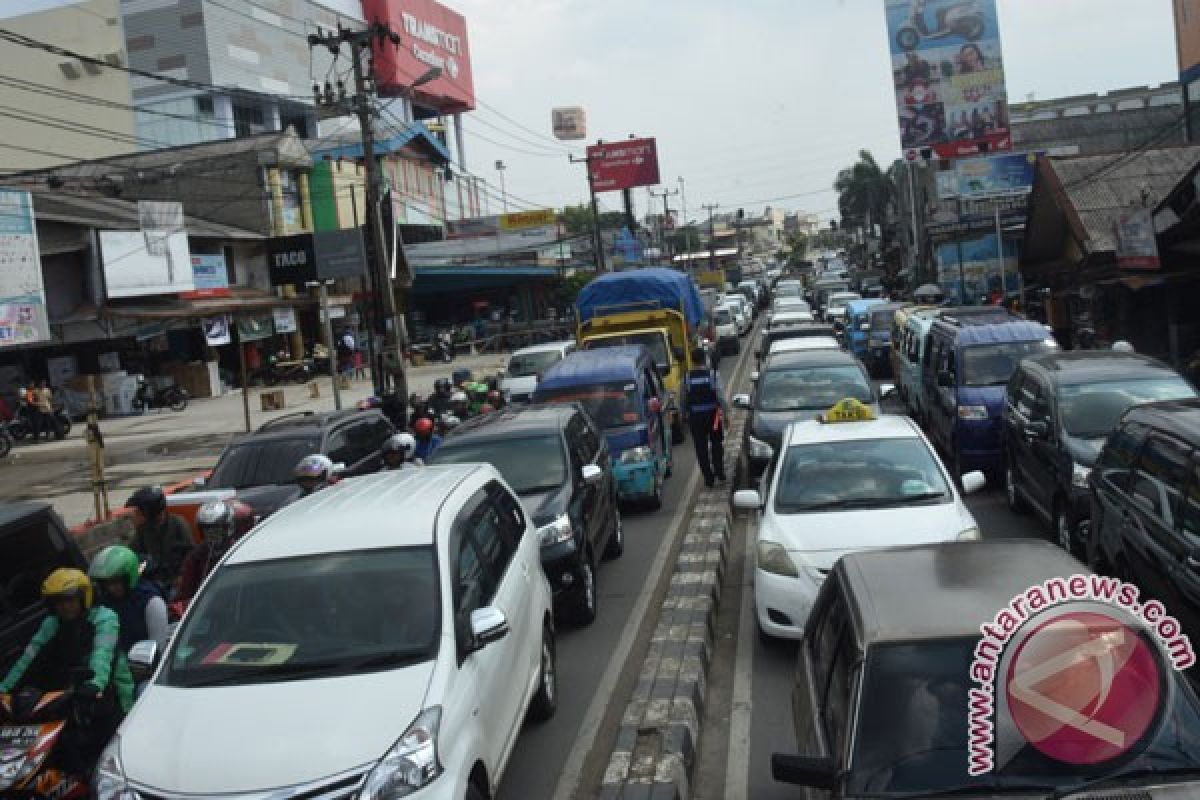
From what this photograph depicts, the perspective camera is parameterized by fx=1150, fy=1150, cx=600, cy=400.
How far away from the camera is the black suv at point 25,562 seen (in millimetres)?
6730

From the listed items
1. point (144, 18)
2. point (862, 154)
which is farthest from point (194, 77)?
point (862, 154)

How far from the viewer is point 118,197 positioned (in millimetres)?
41812

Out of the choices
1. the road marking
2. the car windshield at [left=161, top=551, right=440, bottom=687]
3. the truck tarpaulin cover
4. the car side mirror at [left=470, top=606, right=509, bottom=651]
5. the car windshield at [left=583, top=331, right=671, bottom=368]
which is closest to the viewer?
the car windshield at [left=161, top=551, right=440, bottom=687]

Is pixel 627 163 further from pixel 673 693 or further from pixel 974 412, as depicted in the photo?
pixel 673 693

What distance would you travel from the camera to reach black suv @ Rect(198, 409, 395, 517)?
1216 cm

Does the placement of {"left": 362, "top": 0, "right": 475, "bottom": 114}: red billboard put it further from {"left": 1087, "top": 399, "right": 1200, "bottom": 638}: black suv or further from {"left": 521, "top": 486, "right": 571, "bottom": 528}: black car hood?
{"left": 1087, "top": 399, "right": 1200, "bottom": 638}: black suv

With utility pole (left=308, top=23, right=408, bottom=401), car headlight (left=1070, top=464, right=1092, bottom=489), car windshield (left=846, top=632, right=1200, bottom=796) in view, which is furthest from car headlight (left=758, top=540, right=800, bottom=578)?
utility pole (left=308, top=23, right=408, bottom=401)

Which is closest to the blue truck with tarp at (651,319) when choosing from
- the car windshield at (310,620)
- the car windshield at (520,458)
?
the car windshield at (520,458)

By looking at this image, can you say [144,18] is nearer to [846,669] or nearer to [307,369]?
[307,369]

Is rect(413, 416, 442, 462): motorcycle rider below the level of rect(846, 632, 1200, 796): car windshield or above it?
above

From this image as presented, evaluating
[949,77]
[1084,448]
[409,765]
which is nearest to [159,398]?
[1084,448]

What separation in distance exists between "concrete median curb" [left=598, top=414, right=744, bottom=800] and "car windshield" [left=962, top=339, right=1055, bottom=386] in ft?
16.8

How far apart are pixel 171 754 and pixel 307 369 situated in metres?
35.3

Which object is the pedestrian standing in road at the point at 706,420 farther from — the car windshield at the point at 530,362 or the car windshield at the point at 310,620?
the car windshield at the point at 530,362
